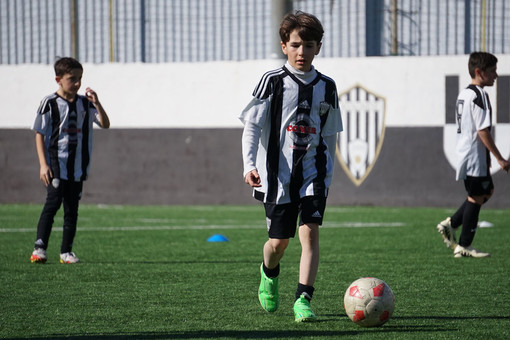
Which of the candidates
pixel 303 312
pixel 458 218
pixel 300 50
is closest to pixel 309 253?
pixel 303 312

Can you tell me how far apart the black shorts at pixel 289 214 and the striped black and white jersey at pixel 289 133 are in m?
0.04

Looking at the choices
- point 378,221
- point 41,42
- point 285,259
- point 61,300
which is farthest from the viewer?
point 41,42

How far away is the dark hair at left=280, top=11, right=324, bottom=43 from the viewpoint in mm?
4723

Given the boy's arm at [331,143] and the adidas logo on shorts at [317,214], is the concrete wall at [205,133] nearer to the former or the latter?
the boy's arm at [331,143]

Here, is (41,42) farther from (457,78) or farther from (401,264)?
(401,264)

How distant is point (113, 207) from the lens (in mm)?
14359

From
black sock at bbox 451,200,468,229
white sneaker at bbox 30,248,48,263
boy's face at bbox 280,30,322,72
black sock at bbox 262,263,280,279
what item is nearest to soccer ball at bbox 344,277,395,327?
black sock at bbox 262,263,280,279

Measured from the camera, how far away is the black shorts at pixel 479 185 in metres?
7.79

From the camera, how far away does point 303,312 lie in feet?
15.1

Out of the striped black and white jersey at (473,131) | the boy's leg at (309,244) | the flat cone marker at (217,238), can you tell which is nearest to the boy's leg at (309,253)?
the boy's leg at (309,244)

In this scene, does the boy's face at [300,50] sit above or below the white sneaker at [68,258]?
above

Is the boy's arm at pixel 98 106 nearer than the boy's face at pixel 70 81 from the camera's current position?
Yes

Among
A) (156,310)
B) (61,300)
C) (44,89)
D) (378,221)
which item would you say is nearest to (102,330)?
(156,310)

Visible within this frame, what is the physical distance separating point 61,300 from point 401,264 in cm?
302
